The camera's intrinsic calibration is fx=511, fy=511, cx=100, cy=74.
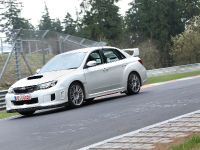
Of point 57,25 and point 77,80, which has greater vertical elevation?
point 57,25

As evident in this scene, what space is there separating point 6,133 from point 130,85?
6062 millimetres

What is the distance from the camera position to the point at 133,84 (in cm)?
1507

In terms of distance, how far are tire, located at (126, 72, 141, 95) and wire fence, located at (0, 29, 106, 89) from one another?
871cm

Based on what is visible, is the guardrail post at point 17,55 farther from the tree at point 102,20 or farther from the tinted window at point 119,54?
the tree at point 102,20

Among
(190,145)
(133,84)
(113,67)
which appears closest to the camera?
(190,145)

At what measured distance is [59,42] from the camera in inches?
1024

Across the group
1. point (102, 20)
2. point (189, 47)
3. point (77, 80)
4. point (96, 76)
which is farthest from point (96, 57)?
point (102, 20)

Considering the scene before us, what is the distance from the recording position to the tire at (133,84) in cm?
1495

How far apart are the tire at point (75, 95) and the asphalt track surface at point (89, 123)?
12.4 inches

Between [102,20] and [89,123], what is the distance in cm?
8409

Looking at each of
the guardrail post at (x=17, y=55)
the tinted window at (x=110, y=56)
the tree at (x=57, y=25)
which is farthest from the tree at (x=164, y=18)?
the tinted window at (x=110, y=56)

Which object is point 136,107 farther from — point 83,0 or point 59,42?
point 83,0

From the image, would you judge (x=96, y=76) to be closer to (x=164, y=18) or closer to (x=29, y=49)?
(x=29, y=49)

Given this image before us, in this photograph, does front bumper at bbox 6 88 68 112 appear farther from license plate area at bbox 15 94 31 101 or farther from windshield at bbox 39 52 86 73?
windshield at bbox 39 52 86 73
